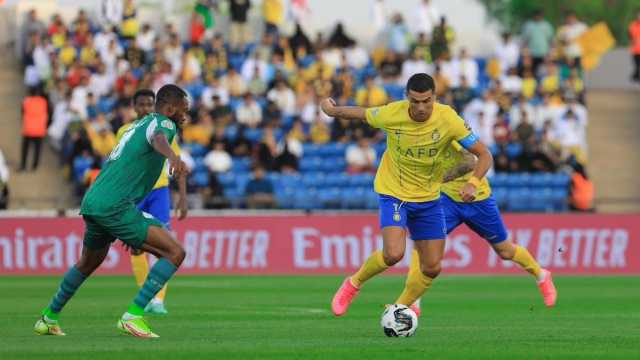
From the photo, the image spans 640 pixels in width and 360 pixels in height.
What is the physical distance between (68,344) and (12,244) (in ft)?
53.4

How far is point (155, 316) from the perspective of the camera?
1773 cm

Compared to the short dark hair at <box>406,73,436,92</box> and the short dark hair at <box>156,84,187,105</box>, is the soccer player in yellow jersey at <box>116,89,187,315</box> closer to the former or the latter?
the short dark hair at <box>156,84,187,105</box>

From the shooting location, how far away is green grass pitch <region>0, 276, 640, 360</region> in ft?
42.0

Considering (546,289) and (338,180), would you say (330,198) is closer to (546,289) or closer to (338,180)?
(338,180)

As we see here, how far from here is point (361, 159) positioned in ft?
108

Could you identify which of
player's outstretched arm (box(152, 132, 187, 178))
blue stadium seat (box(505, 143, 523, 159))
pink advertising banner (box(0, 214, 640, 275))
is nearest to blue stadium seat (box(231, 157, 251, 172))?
pink advertising banner (box(0, 214, 640, 275))

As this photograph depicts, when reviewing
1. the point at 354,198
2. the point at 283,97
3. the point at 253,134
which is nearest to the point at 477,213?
the point at 354,198

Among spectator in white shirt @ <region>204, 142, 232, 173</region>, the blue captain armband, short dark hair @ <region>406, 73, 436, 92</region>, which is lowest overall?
spectator in white shirt @ <region>204, 142, 232, 173</region>

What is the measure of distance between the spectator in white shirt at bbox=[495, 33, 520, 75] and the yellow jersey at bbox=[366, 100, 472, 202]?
22.1 m

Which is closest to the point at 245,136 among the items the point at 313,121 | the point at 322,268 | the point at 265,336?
the point at 313,121

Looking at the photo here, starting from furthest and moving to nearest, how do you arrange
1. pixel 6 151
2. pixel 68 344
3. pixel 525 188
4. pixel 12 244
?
pixel 6 151
pixel 525 188
pixel 12 244
pixel 68 344

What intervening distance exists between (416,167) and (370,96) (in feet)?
64.2

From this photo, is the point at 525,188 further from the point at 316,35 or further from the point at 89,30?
the point at 89,30

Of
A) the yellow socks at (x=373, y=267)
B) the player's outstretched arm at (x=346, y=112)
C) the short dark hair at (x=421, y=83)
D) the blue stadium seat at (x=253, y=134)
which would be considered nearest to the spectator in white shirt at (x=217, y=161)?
the blue stadium seat at (x=253, y=134)
